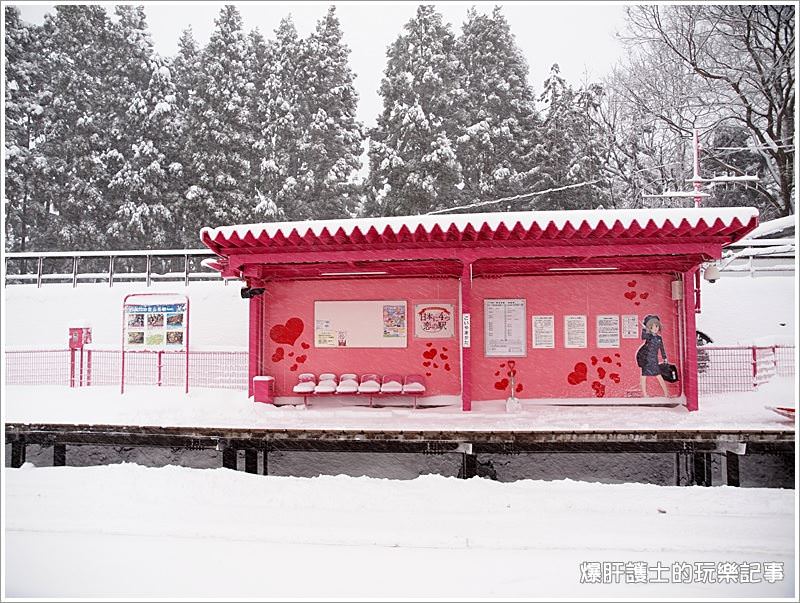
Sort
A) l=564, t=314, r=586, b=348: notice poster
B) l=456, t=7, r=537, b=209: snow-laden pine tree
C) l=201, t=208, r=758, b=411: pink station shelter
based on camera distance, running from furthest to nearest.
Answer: l=456, t=7, r=537, b=209: snow-laden pine tree < l=564, t=314, r=586, b=348: notice poster < l=201, t=208, r=758, b=411: pink station shelter

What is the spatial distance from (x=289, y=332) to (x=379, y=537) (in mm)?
4884

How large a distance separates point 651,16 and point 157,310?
18.4 metres

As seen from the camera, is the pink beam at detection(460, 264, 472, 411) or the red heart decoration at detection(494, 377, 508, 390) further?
the red heart decoration at detection(494, 377, 508, 390)

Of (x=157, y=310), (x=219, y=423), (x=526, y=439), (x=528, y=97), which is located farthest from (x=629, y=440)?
(x=528, y=97)

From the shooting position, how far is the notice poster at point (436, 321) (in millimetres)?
9461

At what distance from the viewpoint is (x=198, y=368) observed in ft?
40.4

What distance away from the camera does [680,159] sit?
22.7m

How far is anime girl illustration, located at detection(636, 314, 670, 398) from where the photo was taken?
358 inches

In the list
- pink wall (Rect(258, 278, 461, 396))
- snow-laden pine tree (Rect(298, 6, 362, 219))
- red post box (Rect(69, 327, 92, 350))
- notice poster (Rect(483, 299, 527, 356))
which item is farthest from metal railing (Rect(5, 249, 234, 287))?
notice poster (Rect(483, 299, 527, 356))

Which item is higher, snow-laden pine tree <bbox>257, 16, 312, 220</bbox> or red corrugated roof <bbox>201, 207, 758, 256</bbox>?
snow-laden pine tree <bbox>257, 16, 312, 220</bbox>

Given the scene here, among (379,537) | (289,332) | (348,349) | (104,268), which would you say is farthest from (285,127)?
(379,537)

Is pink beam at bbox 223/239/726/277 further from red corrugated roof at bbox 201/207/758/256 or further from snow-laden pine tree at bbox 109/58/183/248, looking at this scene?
snow-laden pine tree at bbox 109/58/183/248

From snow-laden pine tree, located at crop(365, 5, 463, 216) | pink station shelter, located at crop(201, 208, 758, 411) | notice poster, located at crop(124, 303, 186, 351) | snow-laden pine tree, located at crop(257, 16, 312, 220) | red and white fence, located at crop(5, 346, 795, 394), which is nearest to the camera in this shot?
pink station shelter, located at crop(201, 208, 758, 411)

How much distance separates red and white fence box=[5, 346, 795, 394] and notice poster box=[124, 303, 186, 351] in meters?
0.72
